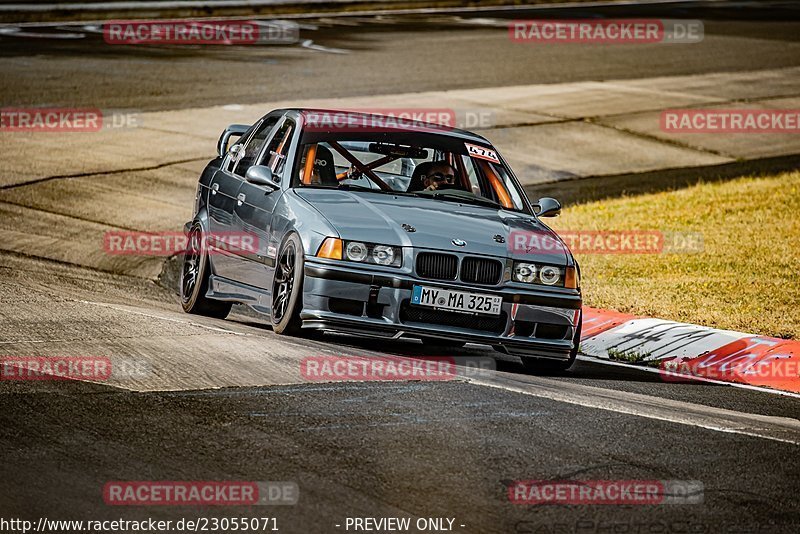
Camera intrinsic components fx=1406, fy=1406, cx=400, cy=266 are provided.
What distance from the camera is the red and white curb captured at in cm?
955

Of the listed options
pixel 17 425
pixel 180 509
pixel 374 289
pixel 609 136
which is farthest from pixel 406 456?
pixel 609 136

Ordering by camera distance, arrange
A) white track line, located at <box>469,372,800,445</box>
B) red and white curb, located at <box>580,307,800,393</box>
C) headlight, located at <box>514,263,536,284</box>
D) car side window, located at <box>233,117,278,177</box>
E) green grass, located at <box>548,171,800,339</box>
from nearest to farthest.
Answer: white track line, located at <box>469,372,800,445</box> → headlight, located at <box>514,263,536,284</box> → red and white curb, located at <box>580,307,800,393</box> → car side window, located at <box>233,117,278,177</box> → green grass, located at <box>548,171,800,339</box>

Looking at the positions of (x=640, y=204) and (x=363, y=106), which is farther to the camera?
(x=363, y=106)

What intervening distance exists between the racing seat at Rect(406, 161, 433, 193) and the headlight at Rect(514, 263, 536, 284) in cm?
145

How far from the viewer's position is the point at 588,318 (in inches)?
448

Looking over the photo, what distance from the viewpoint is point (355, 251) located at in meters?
8.55

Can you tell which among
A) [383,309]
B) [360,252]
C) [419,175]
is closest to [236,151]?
[419,175]

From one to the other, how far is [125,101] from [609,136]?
738cm

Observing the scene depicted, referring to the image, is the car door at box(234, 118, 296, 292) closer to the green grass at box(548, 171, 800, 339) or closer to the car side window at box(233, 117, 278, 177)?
the car side window at box(233, 117, 278, 177)

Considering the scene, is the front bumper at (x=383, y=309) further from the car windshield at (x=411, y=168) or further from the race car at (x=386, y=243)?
the car windshield at (x=411, y=168)

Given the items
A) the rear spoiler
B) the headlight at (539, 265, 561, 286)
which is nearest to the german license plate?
the headlight at (539, 265, 561, 286)

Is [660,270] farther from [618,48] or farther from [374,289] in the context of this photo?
[618,48]

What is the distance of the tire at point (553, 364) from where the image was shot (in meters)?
9.02

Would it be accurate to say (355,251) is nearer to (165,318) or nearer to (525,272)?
(525,272)
